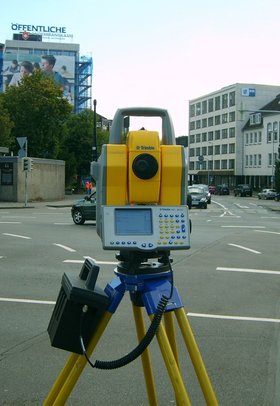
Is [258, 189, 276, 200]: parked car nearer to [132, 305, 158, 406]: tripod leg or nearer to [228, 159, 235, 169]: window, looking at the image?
[228, 159, 235, 169]: window

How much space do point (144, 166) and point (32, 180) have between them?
41798 mm

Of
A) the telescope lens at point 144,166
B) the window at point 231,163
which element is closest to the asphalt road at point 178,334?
the telescope lens at point 144,166

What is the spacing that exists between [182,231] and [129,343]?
9.96ft

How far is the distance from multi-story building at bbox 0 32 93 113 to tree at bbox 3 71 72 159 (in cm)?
6535

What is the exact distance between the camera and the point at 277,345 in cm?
571

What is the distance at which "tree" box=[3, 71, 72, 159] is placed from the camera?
2058 inches

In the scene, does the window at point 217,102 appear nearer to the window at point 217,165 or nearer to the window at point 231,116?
the window at point 231,116

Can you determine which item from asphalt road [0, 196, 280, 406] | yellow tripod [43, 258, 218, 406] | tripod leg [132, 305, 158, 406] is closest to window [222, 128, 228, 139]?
asphalt road [0, 196, 280, 406]

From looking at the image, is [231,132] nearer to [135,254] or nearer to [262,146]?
[262,146]

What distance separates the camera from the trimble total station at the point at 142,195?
9.47 ft

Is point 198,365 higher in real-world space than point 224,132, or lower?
lower

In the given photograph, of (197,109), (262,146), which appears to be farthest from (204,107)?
(262,146)

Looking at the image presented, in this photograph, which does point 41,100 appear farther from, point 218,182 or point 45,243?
point 218,182

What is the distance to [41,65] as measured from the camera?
388ft
